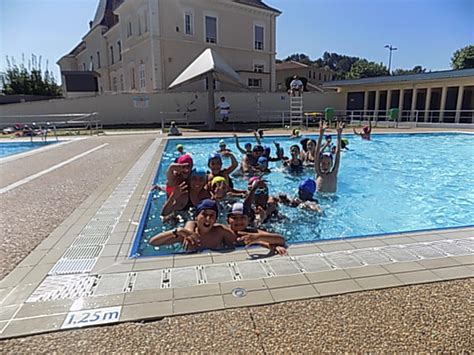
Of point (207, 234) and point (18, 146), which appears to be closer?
point (207, 234)

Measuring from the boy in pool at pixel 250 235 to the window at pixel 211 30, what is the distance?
25.2 m

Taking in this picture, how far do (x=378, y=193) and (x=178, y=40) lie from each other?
2131 centimetres

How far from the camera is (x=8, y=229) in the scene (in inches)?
168

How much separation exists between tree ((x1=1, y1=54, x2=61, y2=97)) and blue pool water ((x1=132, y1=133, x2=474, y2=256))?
27047 millimetres

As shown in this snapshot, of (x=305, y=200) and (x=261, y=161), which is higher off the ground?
(x=261, y=161)

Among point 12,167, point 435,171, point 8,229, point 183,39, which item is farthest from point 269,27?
point 8,229

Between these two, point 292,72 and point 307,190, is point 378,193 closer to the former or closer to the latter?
point 307,190

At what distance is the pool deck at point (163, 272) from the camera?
8.23ft

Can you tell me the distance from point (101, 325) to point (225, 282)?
102 cm

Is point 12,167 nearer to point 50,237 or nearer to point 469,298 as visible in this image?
point 50,237

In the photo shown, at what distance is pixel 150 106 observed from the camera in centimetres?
2267

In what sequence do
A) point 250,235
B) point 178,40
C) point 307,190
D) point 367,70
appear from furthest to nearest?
1. point 367,70
2. point 178,40
3. point 307,190
4. point 250,235

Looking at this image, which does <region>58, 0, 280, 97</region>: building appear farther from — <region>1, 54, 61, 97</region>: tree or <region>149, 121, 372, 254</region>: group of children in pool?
<region>149, 121, 372, 254</region>: group of children in pool

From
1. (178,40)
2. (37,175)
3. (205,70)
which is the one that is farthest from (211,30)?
(37,175)
